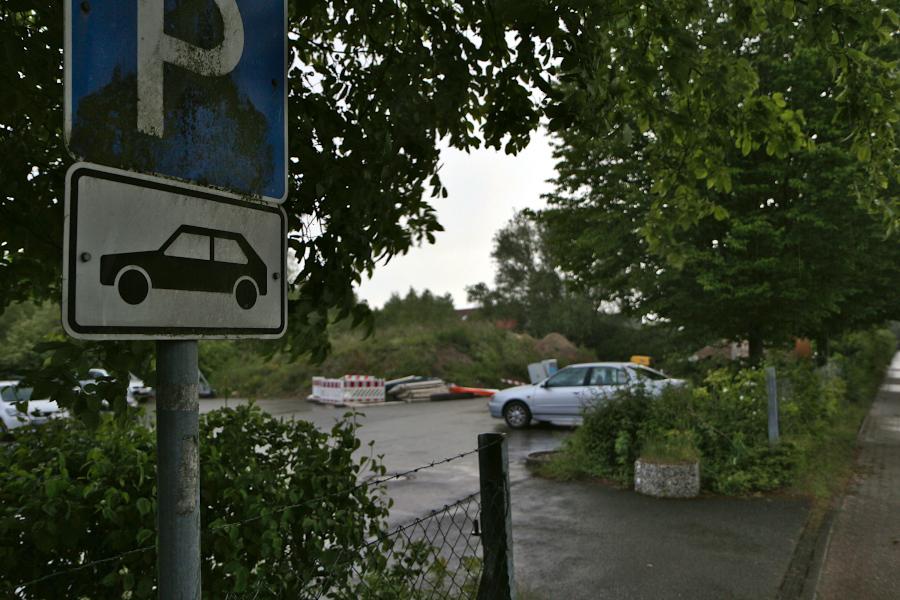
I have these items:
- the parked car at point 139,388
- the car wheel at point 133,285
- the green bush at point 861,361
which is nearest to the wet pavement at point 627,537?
the parked car at point 139,388

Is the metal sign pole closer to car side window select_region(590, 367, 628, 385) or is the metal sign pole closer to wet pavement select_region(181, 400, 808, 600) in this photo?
wet pavement select_region(181, 400, 808, 600)

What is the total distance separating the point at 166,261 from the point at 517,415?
15087 mm

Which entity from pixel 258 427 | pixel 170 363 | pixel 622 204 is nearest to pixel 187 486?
pixel 170 363

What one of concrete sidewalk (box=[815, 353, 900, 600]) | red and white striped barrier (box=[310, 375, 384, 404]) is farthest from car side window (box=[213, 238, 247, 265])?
red and white striped barrier (box=[310, 375, 384, 404])

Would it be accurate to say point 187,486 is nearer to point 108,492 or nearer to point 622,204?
point 108,492

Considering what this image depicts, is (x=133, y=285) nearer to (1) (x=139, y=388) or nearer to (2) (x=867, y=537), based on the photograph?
(1) (x=139, y=388)

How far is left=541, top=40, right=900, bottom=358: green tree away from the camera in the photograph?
13570mm

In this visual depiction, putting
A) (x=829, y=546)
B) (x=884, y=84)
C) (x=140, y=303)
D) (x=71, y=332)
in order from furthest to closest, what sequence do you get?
(x=829, y=546), (x=884, y=84), (x=140, y=303), (x=71, y=332)

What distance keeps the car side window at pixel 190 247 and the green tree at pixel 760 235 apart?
1176cm

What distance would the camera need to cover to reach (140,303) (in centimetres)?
119

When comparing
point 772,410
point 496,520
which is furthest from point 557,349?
point 496,520

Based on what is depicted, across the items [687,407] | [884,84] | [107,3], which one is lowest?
[687,407]

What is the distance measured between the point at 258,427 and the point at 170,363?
2243mm

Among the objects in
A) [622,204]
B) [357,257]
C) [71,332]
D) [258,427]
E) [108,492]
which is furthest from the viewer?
[622,204]
